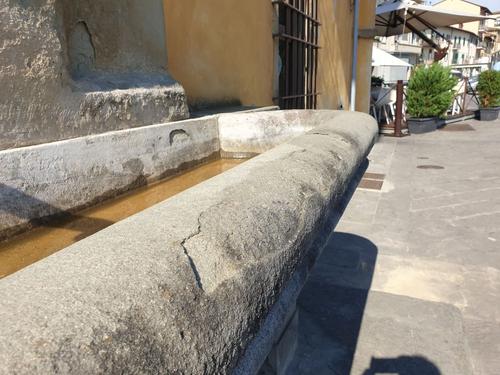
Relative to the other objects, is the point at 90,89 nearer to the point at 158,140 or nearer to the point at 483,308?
the point at 158,140

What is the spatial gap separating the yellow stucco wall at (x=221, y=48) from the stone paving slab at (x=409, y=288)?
1.78 meters

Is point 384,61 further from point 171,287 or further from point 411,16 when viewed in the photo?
point 171,287

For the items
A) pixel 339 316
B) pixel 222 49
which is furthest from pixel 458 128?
pixel 339 316

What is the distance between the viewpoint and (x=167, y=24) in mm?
3070

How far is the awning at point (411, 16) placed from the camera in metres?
10.5

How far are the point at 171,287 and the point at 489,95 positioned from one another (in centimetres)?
1468

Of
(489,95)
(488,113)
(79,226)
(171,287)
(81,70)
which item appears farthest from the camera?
(489,95)

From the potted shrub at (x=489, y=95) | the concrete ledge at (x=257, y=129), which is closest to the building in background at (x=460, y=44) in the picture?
the potted shrub at (x=489, y=95)

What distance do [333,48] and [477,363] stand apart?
22.6ft

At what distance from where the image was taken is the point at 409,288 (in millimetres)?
2910

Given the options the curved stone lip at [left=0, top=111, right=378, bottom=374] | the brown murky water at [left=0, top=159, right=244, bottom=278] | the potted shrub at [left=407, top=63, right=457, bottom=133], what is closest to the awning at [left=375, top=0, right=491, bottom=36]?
the potted shrub at [left=407, top=63, right=457, bottom=133]

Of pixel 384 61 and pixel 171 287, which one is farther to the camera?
pixel 384 61

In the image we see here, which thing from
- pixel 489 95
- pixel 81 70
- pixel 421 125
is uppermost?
pixel 81 70

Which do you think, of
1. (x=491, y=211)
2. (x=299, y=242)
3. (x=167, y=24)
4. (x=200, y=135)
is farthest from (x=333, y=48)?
(x=299, y=242)
